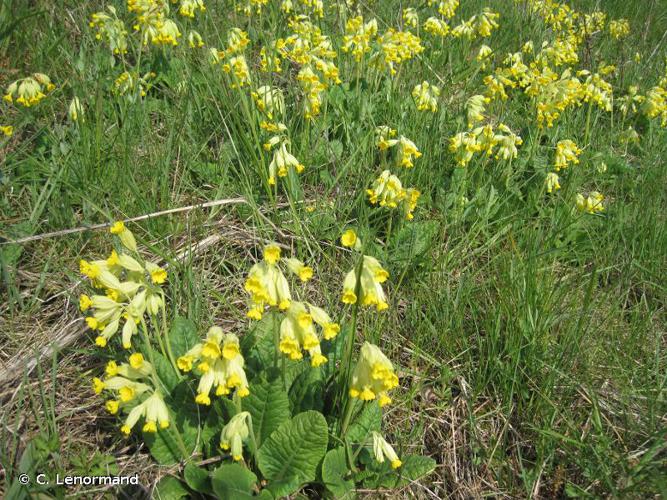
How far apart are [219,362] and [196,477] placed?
17.4 inches

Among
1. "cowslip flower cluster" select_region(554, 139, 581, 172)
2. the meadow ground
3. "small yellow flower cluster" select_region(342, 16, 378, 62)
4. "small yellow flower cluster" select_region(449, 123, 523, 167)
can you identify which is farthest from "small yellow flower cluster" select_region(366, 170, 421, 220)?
"small yellow flower cluster" select_region(342, 16, 378, 62)

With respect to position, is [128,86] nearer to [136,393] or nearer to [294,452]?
[136,393]

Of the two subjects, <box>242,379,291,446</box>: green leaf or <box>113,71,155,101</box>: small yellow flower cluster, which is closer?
<box>242,379,291,446</box>: green leaf

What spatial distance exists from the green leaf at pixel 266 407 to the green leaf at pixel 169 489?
28cm

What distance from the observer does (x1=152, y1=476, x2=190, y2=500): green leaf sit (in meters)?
1.80

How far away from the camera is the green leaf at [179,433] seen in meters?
1.88

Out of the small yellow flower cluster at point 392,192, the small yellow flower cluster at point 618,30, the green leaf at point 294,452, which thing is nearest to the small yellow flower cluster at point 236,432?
the green leaf at point 294,452

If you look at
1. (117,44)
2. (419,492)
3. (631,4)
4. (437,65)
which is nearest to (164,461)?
(419,492)

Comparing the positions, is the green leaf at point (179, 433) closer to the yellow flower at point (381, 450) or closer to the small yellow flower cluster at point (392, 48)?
the yellow flower at point (381, 450)

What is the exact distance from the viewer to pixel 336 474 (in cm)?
185

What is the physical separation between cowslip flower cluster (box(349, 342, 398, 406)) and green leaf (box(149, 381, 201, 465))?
577 mm

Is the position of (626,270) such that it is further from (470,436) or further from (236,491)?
(236,491)

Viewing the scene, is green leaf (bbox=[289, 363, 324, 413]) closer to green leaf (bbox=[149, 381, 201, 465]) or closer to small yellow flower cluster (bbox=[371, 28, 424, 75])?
green leaf (bbox=[149, 381, 201, 465])

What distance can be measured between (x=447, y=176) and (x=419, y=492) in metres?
2.00
